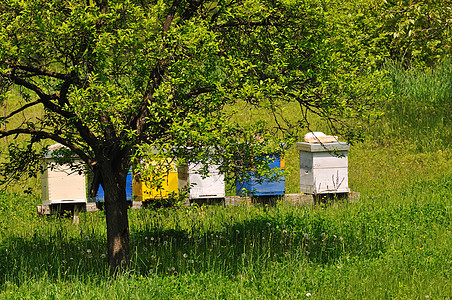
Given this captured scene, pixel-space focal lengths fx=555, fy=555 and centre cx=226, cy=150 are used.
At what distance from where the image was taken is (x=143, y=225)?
971cm

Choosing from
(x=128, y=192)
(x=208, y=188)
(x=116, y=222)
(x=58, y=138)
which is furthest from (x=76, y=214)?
(x=58, y=138)

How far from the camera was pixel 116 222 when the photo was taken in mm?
7043

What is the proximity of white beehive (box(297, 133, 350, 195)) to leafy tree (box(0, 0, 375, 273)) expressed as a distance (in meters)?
3.37

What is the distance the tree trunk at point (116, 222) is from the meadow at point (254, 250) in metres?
0.20

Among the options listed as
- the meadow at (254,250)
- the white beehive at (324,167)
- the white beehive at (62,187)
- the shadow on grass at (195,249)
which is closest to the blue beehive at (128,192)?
the white beehive at (62,187)

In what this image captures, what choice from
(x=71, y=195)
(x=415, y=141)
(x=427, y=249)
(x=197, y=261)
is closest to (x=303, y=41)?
(x=197, y=261)

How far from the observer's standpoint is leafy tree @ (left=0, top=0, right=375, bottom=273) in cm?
578

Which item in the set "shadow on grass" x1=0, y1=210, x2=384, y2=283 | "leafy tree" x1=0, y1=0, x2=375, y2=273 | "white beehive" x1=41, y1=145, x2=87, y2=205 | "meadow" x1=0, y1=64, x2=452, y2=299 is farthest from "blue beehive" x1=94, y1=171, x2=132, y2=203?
"leafy tree" x1=0, y1=0, x2=375, y2=273

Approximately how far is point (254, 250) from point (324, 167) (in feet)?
9.94

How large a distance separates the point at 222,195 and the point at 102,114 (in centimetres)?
476

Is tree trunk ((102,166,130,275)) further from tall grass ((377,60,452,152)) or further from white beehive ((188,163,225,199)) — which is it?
tall grass ((377,60,452,152))

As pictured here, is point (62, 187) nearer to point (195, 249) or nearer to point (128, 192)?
point (128, 192)

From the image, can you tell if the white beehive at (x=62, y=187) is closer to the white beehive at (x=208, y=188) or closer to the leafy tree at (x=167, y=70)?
the white beehive at (x=208, y=188)

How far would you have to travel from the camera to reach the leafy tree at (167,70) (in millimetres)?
5781
